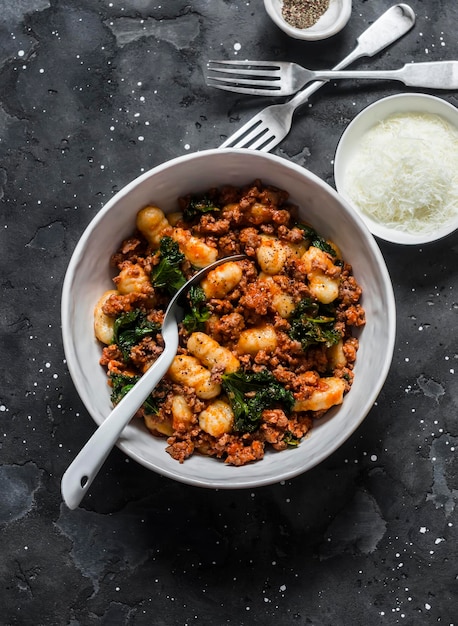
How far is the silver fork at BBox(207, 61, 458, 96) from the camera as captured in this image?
7.34 feet

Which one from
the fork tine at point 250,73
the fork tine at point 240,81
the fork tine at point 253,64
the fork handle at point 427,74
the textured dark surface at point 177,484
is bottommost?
the textured dark surface at point 177,484

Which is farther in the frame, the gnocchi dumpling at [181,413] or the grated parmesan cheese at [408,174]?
the grated parmesan cheese at [408,174]

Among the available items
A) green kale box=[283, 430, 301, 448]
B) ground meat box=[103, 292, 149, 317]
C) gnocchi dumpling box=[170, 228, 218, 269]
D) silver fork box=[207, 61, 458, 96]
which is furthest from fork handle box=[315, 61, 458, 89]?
green kale box=[283, 430, 301, 448]

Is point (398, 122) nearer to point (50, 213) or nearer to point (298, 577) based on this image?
point (50, 213)

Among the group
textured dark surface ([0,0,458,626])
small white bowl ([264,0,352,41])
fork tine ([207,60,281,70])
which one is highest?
small white bowl ([264,0,352,41])

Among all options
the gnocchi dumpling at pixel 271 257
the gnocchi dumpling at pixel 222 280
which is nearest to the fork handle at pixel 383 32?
the gnocchi dumpling at pixel 271 257

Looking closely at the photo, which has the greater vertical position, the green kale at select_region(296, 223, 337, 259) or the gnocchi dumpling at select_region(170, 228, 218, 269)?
the gnocchi dumpling at select_region(170, 228, 218, 269)

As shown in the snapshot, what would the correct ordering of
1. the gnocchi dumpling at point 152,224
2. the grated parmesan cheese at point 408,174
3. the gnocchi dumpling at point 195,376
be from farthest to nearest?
the grated parmesan cheese at point 408,174, the gnocchi dumpling at point 152,224, the gnocchi dumpling at point 195,376

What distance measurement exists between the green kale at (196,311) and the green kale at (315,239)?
0.35m

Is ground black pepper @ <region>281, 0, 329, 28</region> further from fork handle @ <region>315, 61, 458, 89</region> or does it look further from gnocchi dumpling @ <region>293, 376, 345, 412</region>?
gnocchi dumpling @ <region>293, 376, 345, 412</region>

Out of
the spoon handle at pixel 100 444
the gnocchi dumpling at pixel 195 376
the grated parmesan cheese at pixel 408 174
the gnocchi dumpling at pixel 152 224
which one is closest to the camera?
the spoon handle at pixel 100 444

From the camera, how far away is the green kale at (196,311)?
76.3 inches

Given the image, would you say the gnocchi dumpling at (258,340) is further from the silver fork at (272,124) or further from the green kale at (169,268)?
the silver fork at (272,124)

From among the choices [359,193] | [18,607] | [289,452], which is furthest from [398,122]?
[18,607]
